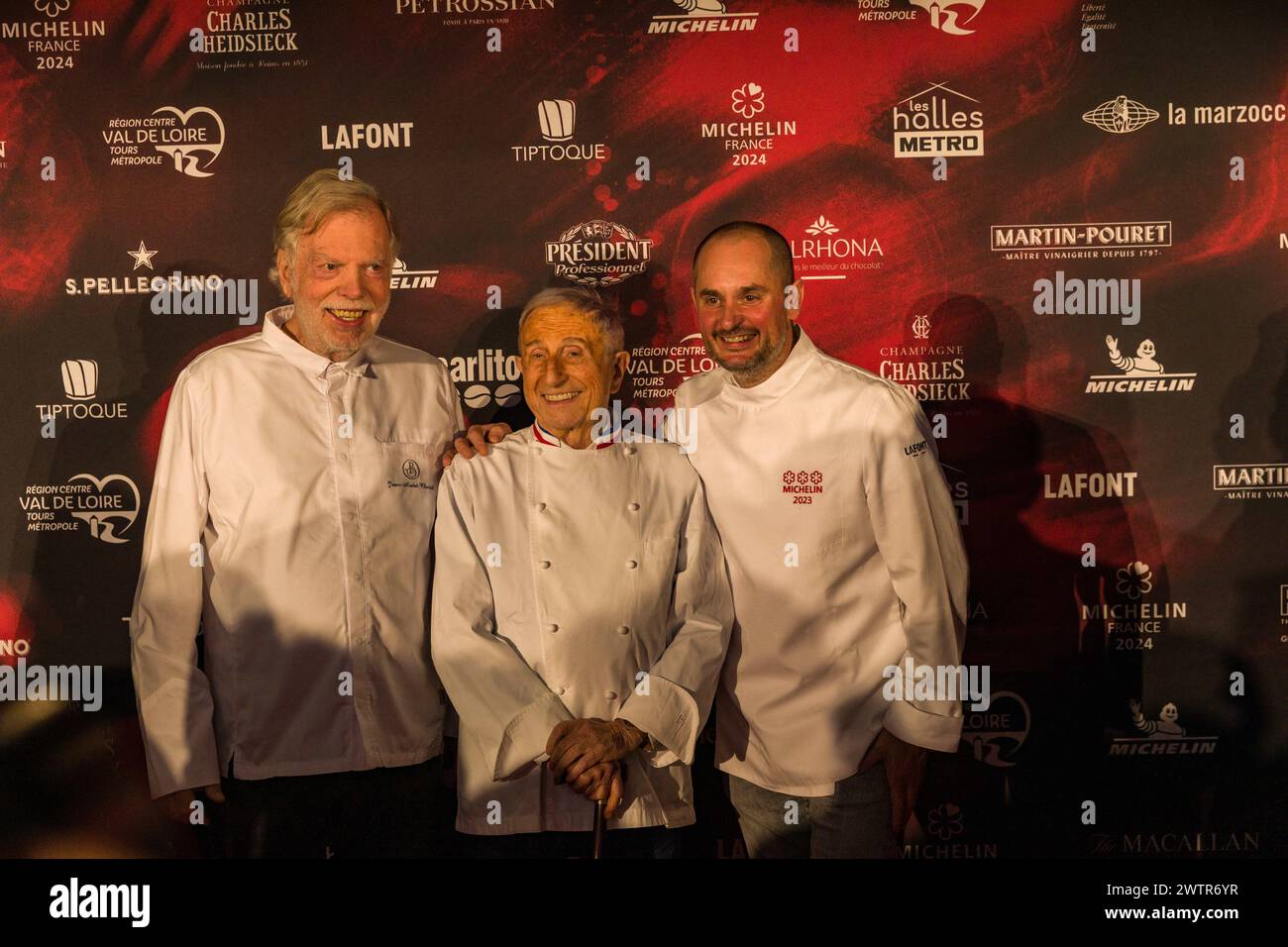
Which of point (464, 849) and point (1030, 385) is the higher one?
point (1030, 385)

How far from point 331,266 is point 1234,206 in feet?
9.10

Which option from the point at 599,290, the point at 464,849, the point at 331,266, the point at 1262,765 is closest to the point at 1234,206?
the point at 1262,765

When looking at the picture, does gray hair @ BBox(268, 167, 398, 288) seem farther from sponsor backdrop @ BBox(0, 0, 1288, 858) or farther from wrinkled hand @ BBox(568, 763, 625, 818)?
wrinkled hand @ BBox(568, 763, 625, 818)

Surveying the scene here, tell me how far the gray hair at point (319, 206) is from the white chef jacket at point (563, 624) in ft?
2.59

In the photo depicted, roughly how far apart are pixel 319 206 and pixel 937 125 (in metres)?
1.90

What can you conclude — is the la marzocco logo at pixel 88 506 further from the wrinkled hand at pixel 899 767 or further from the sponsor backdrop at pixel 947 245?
the wrinkled hand at pixel 899 767

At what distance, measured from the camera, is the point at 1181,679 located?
3.61 meters

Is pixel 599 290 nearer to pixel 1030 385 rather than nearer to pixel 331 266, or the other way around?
pixel 331 266

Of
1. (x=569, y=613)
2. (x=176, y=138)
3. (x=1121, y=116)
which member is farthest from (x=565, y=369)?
(x=1121, y=116)

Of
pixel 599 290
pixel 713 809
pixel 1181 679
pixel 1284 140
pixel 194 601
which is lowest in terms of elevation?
pixel 713 809

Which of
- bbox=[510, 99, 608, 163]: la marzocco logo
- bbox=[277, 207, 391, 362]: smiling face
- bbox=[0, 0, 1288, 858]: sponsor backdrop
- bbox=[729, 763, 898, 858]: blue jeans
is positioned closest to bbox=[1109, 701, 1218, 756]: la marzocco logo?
bbox=[0, 0, 1288, 858]: sponsor backdrop

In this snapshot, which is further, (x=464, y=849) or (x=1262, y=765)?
(x=1262, y=765)

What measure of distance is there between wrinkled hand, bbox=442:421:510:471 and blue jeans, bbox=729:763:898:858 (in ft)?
4.11

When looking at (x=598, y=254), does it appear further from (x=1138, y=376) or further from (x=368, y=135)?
(x=1138, y=376)
